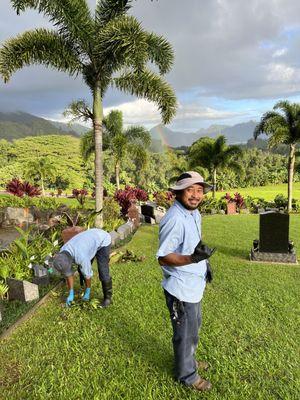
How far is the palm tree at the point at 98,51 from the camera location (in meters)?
10.8

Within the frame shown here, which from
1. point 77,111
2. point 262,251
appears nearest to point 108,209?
point 77,111

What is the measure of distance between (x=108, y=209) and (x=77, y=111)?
3.91m

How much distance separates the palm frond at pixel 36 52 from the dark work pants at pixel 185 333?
10.8 meters

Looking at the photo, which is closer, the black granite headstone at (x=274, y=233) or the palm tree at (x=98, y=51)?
the black granite headstone at (x=274, y=233)

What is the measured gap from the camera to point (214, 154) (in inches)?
1073

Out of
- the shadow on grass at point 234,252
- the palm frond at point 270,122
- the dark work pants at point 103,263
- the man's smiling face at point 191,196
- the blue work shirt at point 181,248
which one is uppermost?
the palm frond at point 270,122

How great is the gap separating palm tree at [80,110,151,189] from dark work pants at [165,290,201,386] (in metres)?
18.6

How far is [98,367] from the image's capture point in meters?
3.92

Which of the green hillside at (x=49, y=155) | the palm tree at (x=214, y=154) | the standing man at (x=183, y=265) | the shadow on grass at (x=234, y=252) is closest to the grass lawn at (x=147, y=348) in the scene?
the standing man at (x=183, y=265)

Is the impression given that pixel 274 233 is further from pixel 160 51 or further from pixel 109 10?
pixel 109 10

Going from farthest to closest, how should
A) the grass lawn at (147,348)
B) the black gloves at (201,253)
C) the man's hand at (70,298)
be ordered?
the man's hand at (70,298) < the grass lawn at (147,348) < the black gloves at (201,253)

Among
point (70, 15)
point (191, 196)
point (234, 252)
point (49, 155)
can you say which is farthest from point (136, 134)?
point (49, 155)

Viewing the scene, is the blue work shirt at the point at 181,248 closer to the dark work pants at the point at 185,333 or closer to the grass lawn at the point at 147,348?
the dark work pants at the point at 185,333

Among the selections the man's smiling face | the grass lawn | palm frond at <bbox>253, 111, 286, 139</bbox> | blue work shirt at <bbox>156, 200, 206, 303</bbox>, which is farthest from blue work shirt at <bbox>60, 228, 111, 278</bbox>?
palm frond at <bbox>253, 111, 286, 139</bbox>
